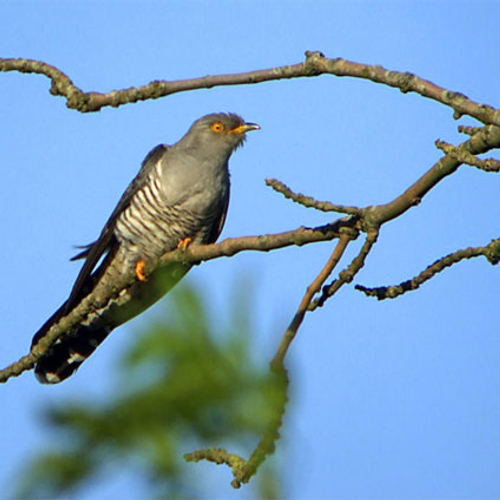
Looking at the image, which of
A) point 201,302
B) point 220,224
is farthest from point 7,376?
Answer: point 220,224

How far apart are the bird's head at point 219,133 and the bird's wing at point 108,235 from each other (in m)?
0.28

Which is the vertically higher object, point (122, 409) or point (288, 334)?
point (288, 334)

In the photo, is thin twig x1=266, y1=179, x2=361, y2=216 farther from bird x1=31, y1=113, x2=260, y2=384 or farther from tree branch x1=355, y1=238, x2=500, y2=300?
bird x1=31, y1=113, x2=260, y2=384

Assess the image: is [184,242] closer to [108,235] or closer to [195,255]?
[108,235]

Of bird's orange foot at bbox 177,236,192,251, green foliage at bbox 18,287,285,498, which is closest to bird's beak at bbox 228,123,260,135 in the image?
bird's orange foot at bbox 177,236,192,251

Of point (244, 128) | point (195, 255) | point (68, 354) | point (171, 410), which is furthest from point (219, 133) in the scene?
point (171, 410)

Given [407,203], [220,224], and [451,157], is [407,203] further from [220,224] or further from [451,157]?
[220,224]

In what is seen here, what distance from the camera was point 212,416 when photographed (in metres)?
1.16

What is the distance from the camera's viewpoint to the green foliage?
1096 millimetres

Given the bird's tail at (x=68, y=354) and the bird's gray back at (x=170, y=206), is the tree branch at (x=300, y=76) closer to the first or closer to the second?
the bird's gray back at (x=170, y=206)

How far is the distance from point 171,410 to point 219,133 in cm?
526

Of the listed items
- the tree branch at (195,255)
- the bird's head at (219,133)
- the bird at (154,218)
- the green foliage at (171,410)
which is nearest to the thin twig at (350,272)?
the tree branch at (195,255)

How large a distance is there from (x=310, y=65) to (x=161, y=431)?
1.40m

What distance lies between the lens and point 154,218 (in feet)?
19.5
